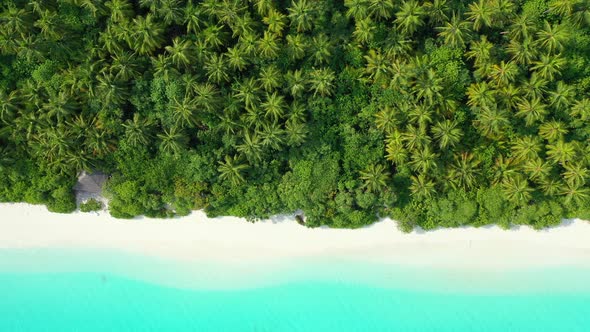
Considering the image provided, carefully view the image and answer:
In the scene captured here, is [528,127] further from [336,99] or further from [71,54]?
[71,54]

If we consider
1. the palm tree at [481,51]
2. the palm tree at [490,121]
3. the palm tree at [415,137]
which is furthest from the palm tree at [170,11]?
the palm tree at [490,121]

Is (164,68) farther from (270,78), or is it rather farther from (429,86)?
(429,86)

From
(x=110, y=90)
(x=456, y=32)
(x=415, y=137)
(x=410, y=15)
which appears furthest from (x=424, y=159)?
(x=110, y=90)

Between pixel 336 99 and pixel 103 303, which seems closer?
pixel 336 99

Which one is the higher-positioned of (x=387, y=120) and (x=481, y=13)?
(x=481, y=13)

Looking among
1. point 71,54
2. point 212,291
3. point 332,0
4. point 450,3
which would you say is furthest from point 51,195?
point 450,3

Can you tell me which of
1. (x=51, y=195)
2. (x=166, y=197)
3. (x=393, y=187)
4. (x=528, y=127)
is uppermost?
(x=528, y=127)
